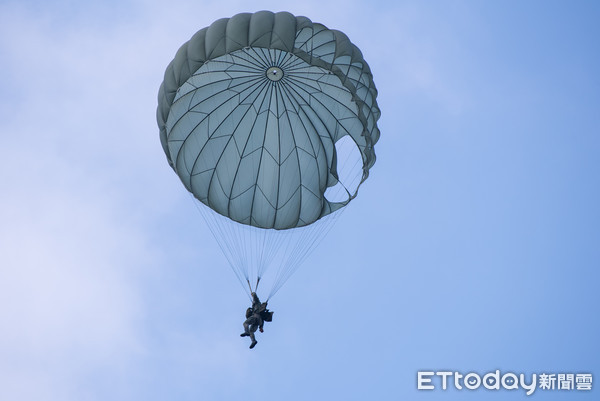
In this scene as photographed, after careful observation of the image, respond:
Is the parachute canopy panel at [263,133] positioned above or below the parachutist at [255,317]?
above

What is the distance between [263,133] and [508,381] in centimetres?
1004

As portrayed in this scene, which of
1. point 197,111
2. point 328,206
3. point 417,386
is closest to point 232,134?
point 197,111

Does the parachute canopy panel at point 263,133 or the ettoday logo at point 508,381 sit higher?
the parachute canopy panel at point 263,133

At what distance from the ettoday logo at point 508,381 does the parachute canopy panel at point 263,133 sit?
5.67m

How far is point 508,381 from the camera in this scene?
22312 millimetres

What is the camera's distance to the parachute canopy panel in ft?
70.1

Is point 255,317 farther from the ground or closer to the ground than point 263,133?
closer to the ground

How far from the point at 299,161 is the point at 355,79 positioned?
3167 millimetres

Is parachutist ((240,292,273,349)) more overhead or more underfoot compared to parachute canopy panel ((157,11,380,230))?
more underfoot

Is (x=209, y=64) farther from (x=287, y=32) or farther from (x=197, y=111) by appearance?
(x=287, y=32)

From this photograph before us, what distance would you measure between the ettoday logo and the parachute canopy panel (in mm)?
5670

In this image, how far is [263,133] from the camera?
73.7ft

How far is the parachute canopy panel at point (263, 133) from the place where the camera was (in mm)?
21375

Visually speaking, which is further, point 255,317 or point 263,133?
point 263,133
